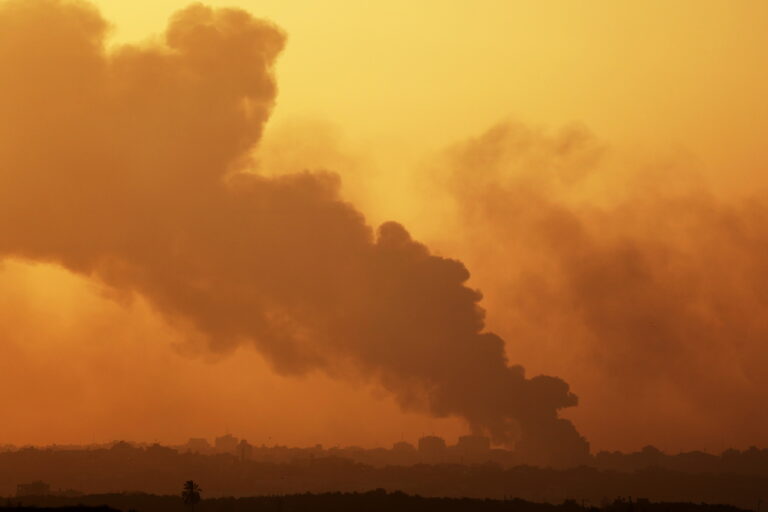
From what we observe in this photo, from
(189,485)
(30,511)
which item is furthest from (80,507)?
(189,485)

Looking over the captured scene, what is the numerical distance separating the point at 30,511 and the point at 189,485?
46296mm

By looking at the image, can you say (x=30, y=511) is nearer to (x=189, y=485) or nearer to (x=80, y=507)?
(x=80, y=507)

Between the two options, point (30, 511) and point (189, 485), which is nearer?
point (30, 511)

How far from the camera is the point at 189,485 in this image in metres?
166

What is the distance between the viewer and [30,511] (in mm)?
120938

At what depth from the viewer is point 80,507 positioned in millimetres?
117938

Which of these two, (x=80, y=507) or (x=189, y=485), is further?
(x=189, y=485)

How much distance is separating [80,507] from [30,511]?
20.9ft

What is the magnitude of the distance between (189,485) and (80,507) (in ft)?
160
